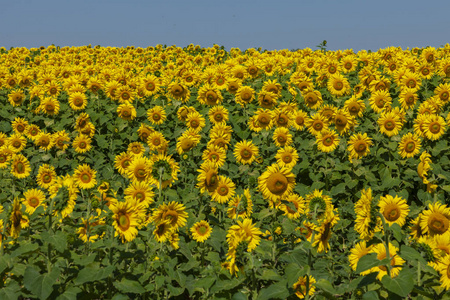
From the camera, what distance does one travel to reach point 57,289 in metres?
4.21

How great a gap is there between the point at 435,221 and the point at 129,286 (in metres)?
3.03

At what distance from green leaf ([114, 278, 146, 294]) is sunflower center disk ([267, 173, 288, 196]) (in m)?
1.94

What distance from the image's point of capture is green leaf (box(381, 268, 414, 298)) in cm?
338

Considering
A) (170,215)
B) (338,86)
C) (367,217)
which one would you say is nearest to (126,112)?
(338,86)

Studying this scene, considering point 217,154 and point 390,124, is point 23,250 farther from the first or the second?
point 390,124

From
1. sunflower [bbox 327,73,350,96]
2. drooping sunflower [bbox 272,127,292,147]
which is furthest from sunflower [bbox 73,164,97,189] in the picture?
sunflower [bbox 327,73,350,96]

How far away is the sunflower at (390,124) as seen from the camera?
838cm

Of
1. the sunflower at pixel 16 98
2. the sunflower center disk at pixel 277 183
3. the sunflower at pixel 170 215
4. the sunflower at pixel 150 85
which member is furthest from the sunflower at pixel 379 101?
the sunflower at pixel 16 98

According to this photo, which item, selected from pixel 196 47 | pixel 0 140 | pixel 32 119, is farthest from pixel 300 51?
pixel 0 140

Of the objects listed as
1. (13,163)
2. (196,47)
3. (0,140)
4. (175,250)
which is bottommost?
(175,250)

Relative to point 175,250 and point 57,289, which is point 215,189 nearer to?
point 175,250

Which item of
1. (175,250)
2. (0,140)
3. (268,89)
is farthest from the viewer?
(268,89)

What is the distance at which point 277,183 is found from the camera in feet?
17.5

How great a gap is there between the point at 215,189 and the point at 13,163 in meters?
4.25
